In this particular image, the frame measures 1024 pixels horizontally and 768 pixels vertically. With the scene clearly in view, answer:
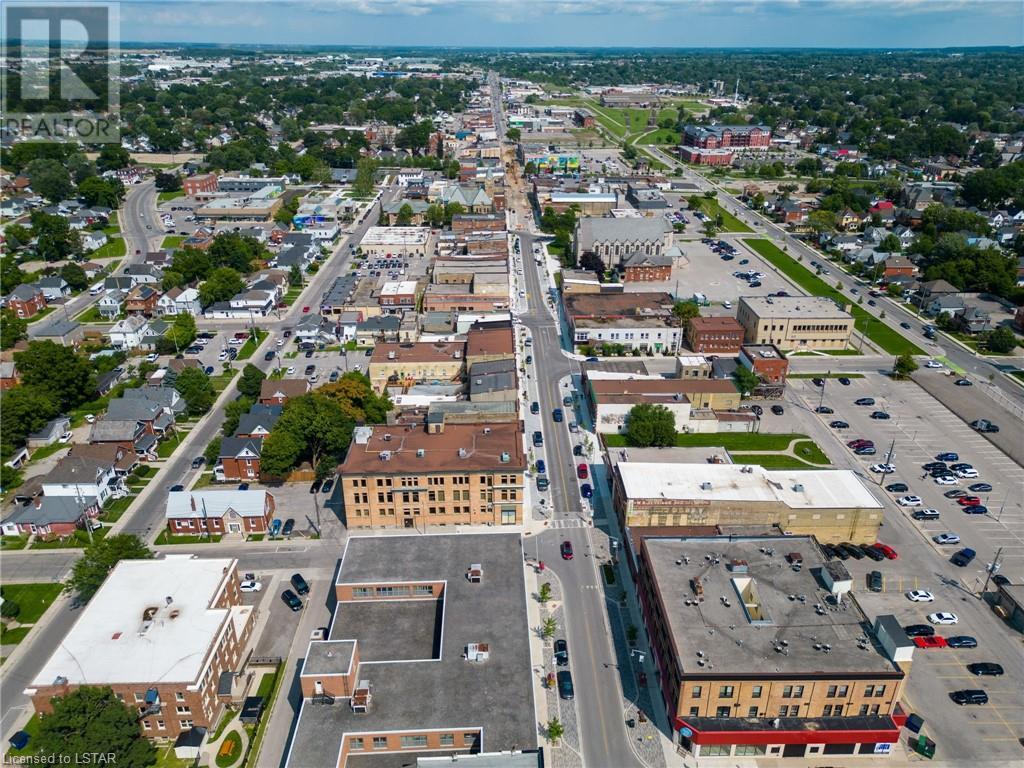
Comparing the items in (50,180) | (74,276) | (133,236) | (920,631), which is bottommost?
(920,631)

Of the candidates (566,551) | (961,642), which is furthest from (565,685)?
(961,642)

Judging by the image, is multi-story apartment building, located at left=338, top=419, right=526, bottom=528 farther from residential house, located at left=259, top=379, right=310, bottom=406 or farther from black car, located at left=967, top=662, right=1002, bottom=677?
black car, located at left=967, top=662, right=1002, bottom=677

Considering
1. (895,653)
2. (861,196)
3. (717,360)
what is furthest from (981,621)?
(861,196)

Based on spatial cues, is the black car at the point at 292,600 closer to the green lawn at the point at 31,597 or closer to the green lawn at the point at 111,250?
the green lawn at the point at 31,597

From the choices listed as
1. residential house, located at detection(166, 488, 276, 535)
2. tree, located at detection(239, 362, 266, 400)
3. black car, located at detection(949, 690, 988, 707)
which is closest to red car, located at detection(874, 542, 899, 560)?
black car, located at detection(949, 690, 988, 707)

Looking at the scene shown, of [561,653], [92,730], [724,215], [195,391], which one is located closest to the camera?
[92,730]

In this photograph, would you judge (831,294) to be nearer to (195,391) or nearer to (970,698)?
(970,698)

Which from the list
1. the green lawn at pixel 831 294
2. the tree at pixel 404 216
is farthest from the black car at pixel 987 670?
the tree at pixel 404 216
